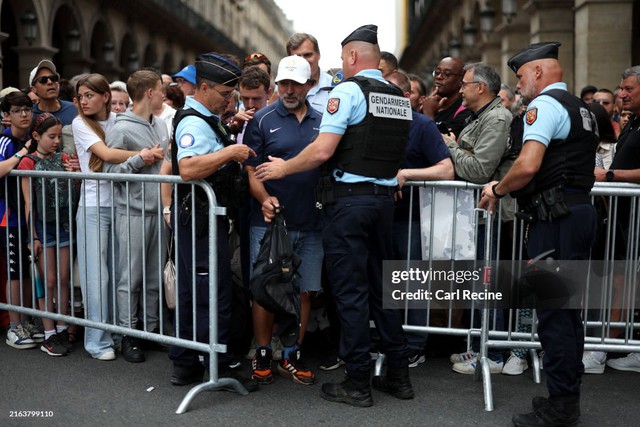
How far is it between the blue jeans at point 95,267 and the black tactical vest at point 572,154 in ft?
9.97

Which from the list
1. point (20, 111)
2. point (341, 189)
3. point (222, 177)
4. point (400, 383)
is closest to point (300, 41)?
point (222, 177)

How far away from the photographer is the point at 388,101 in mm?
4332

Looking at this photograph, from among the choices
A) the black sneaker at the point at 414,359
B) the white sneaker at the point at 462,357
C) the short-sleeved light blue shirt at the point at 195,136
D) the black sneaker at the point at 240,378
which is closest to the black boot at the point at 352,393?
the black sneaker at the point at 240,378

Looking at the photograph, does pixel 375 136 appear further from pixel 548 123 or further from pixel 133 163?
pixel 133 163

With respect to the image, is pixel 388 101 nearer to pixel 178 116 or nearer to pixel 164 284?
pixel 178 116

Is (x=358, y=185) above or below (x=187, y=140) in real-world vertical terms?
below

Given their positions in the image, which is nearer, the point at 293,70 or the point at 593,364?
the point at 293,70

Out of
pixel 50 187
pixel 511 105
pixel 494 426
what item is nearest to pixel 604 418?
pixel 494 426

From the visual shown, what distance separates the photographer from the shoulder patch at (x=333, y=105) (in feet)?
13.9

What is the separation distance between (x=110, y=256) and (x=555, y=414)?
329 centimetres

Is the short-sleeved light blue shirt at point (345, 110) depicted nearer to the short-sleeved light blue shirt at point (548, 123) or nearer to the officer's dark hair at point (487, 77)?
the short-sleeved light blue shirt at point (548, 123)

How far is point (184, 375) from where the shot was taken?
15.8 ft

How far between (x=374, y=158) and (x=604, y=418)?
6.77ft

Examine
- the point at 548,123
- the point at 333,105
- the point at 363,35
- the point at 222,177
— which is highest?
the point at 363,35
